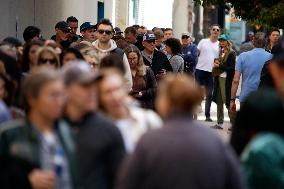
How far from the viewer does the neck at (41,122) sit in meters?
7.25

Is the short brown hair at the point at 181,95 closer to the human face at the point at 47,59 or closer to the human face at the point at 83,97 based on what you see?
the human face at the point at 83,97

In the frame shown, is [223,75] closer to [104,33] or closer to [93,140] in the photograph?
[104,33]

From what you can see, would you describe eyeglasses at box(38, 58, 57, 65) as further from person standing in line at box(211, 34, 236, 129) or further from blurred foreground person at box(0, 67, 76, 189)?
person standing in line at box(211, 34, 236, 129)

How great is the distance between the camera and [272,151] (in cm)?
705

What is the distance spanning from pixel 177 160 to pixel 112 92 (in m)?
1.15

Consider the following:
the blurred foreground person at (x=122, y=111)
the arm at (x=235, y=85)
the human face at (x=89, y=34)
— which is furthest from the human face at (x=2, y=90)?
the human face at (x=89, y=34)

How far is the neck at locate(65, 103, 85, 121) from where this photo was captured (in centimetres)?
732

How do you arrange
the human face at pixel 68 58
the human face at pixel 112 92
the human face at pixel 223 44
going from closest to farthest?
the human face at pixel 112 92
the human face at pixel 68 58
the human face at pixel 223 44

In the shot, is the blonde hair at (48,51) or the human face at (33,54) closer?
the blonde hair at (48,51)

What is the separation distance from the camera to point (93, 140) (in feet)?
23.5

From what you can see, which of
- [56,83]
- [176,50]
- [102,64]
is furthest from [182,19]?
[56,83]

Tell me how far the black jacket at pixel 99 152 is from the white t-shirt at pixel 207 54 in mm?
15010

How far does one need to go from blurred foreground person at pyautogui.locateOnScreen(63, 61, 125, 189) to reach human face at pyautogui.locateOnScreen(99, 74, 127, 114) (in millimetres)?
169

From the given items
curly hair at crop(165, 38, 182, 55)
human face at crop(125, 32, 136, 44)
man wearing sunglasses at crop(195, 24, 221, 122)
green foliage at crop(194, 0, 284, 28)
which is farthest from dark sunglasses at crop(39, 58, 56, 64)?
man wearing sunglasses at crop(195, 24, 221, 122)
